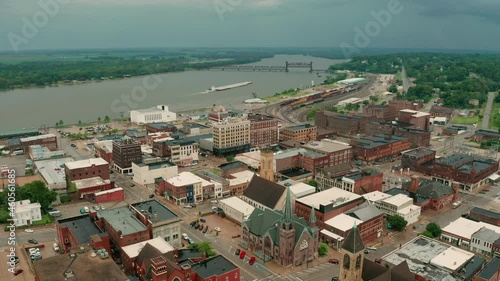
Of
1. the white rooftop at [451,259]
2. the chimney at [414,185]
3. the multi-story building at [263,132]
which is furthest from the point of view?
the multi-story building at [263,132]

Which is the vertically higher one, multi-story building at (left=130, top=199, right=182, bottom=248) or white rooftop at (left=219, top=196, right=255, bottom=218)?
multi-story building at (left=130, top=199, right=182, bottom=248)

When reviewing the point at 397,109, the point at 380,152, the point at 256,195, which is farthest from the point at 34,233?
the point at 397,109

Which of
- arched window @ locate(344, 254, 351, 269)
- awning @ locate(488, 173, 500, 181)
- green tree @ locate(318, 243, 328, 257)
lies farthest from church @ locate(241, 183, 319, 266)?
awning @ locate(488, 173, 500, 181)

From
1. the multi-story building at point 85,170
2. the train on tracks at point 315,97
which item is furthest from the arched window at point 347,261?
the train on tracks at point 315,97

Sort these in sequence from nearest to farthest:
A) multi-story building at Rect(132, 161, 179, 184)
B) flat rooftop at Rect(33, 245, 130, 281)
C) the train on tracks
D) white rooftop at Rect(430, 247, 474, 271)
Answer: flat rooftop at Rect(33, 245, 130, 281), white rooftop at Rect(430, 247, 474, 271), multi-story building at Rect(132, 161, 179, 184), the train on tracks

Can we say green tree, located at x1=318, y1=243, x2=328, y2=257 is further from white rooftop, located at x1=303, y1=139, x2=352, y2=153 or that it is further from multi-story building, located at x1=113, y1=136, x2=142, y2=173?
multi-story building, located at x1=113, y1=136, x2=142, y2=173

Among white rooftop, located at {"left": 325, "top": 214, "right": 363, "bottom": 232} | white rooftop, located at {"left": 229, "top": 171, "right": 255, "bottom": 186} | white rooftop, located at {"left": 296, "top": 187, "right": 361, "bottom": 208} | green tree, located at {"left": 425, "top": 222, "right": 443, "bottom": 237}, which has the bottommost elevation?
green tree, located at {"left": 425, "top": 222, "right": 443, "bottom": 237}

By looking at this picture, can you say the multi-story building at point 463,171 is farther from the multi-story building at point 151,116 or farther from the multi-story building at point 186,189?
the multi-story building at point 151,116
